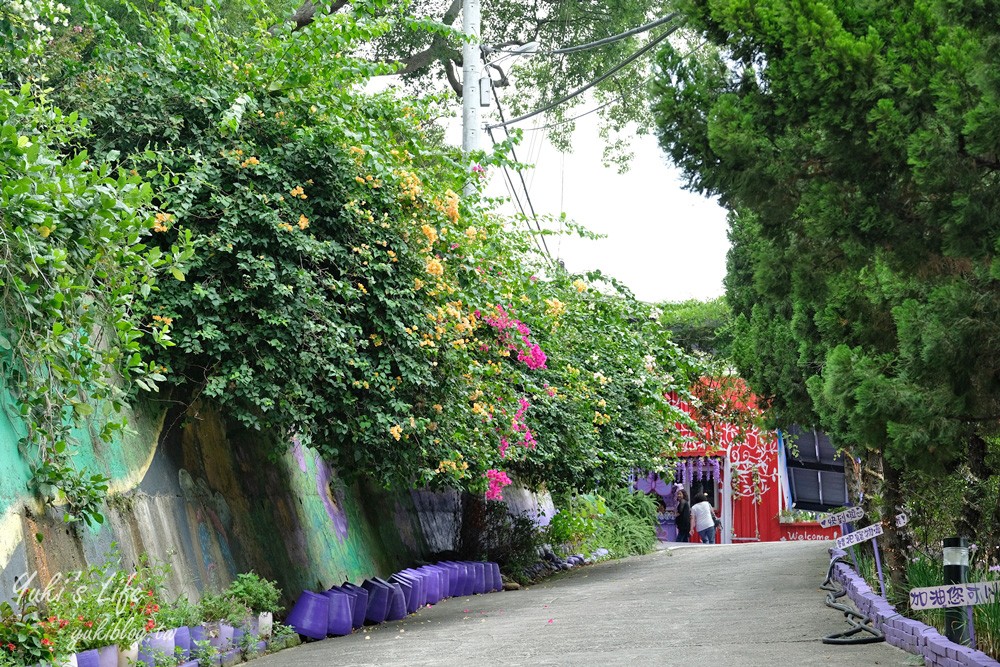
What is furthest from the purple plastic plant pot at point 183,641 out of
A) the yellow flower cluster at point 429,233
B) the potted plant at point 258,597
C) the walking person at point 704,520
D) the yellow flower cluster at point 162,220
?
the walking person at point 704,520

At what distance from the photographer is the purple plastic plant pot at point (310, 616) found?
1038 centimetres

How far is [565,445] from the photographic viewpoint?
15.8m

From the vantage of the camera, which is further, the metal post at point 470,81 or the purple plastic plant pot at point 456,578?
the metal post at point 470,81

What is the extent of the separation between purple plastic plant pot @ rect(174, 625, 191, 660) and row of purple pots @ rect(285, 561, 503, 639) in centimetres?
217

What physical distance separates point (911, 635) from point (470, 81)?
10740 millimetres

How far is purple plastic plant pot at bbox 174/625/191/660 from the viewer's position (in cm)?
809

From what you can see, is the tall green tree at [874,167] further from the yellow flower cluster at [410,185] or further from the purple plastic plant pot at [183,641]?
the purple plastic plant pot at [183,641]

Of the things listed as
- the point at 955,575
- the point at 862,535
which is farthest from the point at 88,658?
the point at 862,535

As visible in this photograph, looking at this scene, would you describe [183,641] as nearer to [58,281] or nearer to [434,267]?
[58,281]

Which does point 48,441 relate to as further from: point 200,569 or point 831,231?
point 831,231

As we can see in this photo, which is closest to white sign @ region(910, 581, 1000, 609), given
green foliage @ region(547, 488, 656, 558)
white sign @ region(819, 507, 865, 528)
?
white sign @ region(819, 507, 865, 528)

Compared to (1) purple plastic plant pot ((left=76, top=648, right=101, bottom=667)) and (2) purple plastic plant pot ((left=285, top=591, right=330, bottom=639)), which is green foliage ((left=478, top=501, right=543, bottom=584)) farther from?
(1) purple plastic plant pot ((left=76, top=648, right=101, bottom=667))

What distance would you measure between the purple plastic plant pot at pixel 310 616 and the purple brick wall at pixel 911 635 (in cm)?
472

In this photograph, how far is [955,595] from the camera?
6.39 meters
